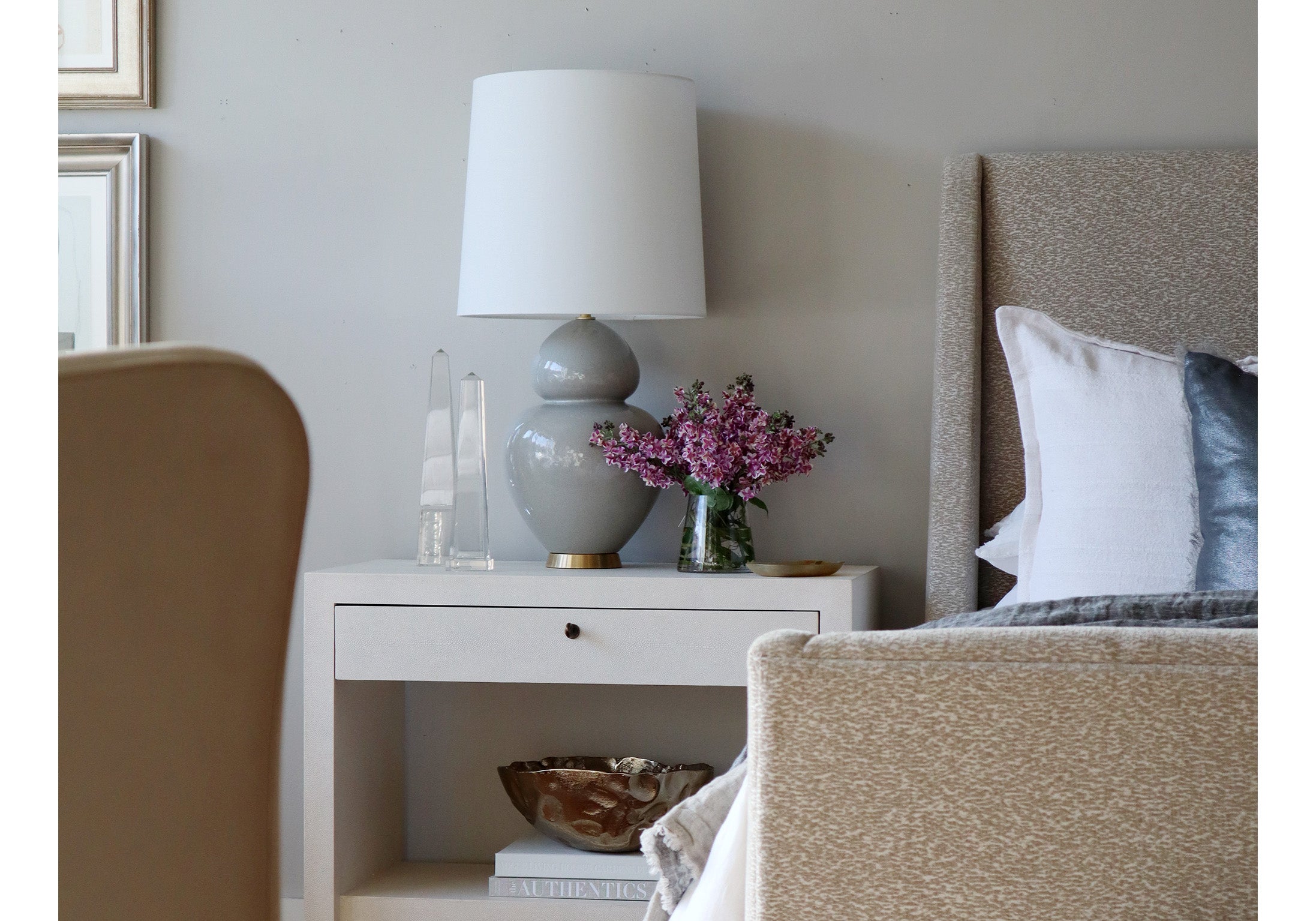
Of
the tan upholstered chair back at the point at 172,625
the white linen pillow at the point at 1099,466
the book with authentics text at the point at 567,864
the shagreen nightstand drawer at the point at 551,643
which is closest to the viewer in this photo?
the tan upholstered chair back at the point at 172,625

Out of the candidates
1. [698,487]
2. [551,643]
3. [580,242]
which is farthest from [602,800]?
[580,242]

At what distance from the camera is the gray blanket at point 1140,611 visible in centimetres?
94

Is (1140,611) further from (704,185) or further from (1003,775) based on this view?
(704,185)

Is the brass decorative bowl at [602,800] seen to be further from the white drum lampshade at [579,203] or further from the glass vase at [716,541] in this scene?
the white drum lampshade at [579,203]

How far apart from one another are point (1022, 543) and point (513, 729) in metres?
1.02

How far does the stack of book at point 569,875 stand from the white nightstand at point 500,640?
0.02 meters

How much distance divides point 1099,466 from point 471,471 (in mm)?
1032

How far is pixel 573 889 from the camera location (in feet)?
6.79

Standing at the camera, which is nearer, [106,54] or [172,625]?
[172,625]

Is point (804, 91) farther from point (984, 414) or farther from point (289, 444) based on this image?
point (289, 444)

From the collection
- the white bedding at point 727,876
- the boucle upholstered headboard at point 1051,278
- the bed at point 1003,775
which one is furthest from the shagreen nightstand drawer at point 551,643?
the bed at point 1003,775

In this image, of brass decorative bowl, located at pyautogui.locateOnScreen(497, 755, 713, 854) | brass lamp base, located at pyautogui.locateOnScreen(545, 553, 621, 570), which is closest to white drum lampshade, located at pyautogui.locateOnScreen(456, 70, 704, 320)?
brass lamp base, located at pyautogui.locateOnScreen(545, 553, 621, 570)

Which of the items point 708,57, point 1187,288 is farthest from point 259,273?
point 1187,288
